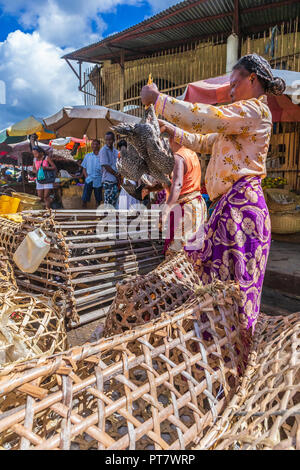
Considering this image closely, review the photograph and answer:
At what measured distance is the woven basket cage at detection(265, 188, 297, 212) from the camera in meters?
5.26

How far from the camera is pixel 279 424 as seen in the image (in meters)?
0.71

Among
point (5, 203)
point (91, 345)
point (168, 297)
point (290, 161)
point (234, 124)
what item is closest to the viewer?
point (91, 345)

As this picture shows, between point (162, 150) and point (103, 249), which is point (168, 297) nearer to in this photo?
point (162, 150)

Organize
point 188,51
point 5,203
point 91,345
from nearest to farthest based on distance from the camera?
1. point 91,345
2. point 5,203
3. point 188,51

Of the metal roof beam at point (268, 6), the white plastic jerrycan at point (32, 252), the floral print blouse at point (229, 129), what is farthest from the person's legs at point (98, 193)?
the floral print blouse at point (229, 129)

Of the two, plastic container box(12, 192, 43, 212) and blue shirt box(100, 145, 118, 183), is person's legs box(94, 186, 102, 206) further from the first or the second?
plastic container box(12, 192, 43, 212)

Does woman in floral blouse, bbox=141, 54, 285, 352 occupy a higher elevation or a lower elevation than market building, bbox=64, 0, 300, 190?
lower

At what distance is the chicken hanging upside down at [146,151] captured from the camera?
5.06 ft

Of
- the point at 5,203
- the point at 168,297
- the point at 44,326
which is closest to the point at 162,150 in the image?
the point at 168,297

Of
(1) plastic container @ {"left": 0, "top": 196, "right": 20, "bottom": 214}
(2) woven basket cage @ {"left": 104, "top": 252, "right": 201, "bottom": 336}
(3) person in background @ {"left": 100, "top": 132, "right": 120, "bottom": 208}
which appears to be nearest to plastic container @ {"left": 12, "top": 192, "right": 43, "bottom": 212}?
(1) plastic container @ {"left": 0, "top": 196, "right": 20, "bottom": 214}

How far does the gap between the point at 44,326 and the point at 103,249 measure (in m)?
1.52

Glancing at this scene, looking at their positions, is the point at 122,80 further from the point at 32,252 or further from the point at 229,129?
the point at 229,129

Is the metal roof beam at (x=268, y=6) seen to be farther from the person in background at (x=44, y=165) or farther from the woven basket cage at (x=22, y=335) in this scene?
the woven basket cage at (x=22, y=335)

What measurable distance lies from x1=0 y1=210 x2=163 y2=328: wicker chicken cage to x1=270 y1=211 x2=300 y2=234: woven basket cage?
2684 millimetres
